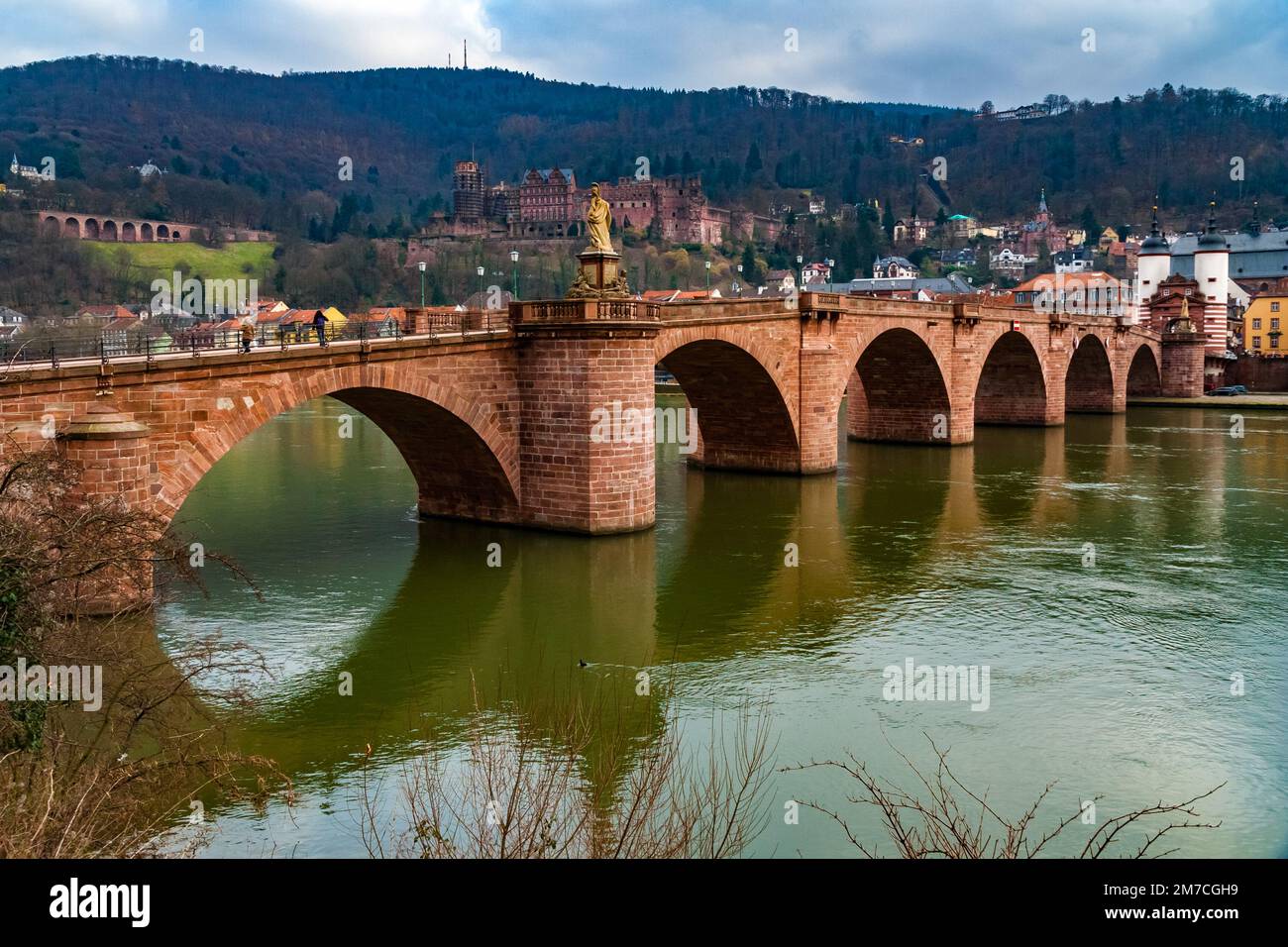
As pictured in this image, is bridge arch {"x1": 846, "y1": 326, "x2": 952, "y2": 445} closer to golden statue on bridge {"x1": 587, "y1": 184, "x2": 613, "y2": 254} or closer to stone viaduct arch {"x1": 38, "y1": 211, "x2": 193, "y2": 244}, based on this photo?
golden statue on bridge {"x1": 587, "y1": 184, "x2": 613, "y2": 254}

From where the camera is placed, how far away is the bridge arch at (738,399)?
108ft

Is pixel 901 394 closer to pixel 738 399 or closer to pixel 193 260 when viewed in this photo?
pixel 738 399

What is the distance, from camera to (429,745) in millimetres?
13461

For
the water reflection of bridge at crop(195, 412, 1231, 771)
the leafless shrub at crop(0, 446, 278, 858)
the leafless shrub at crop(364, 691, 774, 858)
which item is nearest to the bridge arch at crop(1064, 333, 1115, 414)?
the water reflection of bridge at crop(195, 412, 1231, 771)

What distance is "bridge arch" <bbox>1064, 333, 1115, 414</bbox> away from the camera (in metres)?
63.1

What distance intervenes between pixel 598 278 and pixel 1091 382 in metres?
45.6

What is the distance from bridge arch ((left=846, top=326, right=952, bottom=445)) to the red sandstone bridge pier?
0.07m

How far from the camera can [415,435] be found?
26.5 meters

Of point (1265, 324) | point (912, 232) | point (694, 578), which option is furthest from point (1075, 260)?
point (694, 578)

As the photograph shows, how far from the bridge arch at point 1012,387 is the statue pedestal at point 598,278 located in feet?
102
